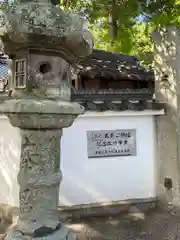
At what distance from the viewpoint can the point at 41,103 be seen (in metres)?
3.30

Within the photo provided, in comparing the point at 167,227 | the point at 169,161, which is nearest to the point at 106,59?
the point at 169,161

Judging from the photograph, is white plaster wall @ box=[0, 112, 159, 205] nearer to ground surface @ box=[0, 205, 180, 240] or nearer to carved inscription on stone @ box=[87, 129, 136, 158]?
carved inscription on stone @ box=[87, 129, 136, 158]

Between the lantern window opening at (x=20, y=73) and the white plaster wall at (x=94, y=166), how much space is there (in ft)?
9.18

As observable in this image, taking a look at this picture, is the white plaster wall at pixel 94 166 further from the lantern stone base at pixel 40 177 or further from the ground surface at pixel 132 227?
the lantern stone base at pixel 40 177

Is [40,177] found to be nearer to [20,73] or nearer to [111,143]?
[20,73]

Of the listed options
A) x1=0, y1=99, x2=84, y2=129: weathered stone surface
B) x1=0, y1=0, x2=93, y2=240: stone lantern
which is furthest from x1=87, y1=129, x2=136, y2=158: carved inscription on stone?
x1=0, y1=99, x2=84, y2=129: weathered stone surface

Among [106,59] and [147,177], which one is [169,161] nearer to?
[147,177]

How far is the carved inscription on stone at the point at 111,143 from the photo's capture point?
6555 millimetres

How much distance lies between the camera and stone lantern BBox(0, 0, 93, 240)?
10.7 feet

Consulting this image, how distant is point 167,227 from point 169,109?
8.51ft

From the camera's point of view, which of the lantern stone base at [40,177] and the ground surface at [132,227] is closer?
the lantern stone base at [40,177]

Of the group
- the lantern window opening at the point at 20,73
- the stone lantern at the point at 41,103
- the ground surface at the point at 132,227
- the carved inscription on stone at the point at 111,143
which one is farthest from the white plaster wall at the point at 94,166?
the lantern window opening at the point at 20,73

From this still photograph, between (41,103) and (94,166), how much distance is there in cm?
358

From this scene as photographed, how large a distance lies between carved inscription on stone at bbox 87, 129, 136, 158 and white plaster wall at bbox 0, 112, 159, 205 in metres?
0.10
